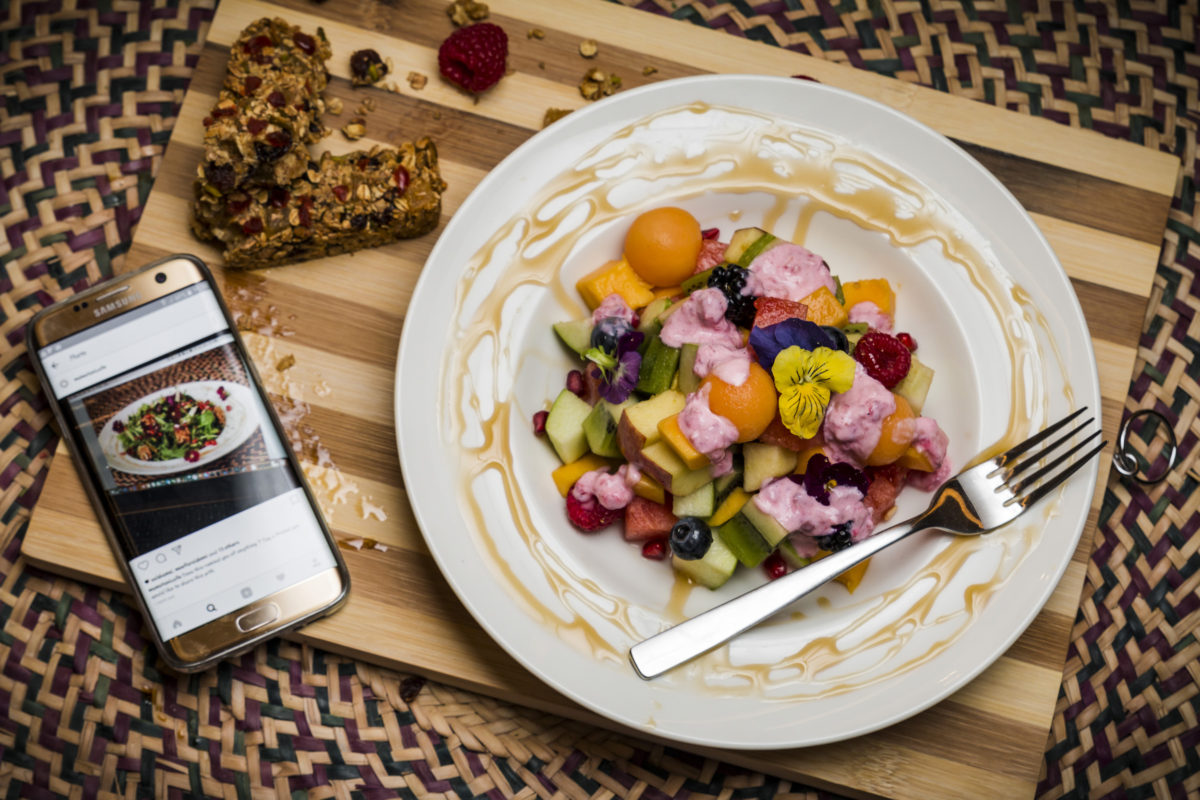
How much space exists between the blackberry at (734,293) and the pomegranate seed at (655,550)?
0.56m

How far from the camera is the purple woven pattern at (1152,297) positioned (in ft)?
7.76

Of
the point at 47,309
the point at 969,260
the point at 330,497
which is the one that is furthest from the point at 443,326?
the point at 969,260

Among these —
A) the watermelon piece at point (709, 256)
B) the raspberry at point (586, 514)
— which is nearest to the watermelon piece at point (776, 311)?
the watermelon piece at point (709, 256)

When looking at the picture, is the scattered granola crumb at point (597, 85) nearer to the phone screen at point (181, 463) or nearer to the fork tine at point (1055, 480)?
the phone screen at point (181, 463)

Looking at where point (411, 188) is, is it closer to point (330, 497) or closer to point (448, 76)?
point (448, 76)

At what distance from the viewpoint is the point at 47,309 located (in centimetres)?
217

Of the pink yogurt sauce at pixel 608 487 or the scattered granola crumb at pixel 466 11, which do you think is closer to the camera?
the pink yogurt sauce at pixel 608 487

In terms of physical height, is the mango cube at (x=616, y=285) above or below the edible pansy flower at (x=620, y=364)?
above

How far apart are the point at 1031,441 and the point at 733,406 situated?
72 cm

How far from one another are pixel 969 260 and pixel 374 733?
6.15ft

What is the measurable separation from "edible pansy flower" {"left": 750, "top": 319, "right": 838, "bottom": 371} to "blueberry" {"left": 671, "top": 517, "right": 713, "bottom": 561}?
1.28ft

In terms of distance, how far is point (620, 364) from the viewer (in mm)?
2049

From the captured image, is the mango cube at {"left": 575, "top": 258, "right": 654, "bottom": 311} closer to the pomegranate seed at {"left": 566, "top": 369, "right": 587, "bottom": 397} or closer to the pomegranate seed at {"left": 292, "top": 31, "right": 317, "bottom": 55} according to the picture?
the pomegranate seed at {"left": 566, "top": 369, "right": 587, "bottom": 397}

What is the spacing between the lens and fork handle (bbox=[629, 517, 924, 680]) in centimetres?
199
